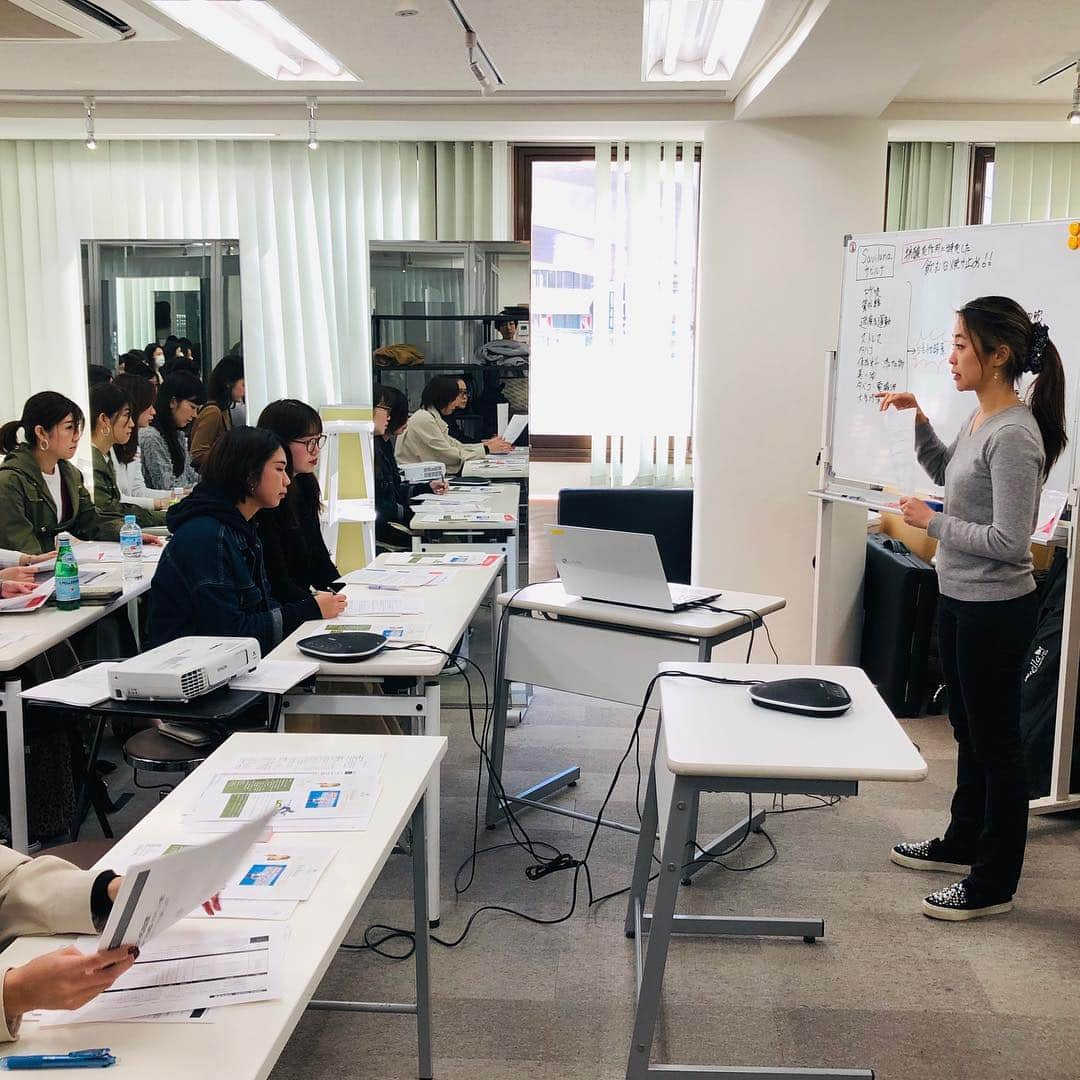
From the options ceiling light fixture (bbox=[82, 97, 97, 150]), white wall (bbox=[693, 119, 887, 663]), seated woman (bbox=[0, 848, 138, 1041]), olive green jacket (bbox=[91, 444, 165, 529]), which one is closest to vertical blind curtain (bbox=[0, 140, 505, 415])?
ceiling light fixture (bbox=[82, 97, 97, 150])

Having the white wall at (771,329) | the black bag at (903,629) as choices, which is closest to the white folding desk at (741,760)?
the black bag at (903,629)

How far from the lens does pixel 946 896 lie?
2.84 metres

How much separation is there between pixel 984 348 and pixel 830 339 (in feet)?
7.03

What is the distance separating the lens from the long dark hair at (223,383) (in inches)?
209

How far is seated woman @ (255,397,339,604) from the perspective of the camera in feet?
11.3

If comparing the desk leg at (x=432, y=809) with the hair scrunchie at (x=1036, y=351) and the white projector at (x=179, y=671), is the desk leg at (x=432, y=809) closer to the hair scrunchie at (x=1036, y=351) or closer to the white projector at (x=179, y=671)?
the white projector at (x=179, y=671)

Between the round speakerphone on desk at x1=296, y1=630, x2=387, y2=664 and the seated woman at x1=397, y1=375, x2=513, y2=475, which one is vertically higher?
the seated woman at x1=397, y1=375, x2=513, y2=475

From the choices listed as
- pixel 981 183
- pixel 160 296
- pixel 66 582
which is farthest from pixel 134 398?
pixel 981 183

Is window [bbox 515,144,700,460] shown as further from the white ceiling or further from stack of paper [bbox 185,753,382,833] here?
stack of paper [bbox 185,753,382,833]

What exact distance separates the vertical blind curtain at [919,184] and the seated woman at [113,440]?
4294 millimetres

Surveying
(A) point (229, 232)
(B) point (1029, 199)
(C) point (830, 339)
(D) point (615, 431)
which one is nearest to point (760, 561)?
(C) point (830, 339)

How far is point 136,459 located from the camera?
16.0 ft

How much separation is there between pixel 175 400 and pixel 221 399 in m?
0.28

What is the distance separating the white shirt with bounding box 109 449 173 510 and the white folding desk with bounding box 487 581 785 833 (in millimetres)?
2287
